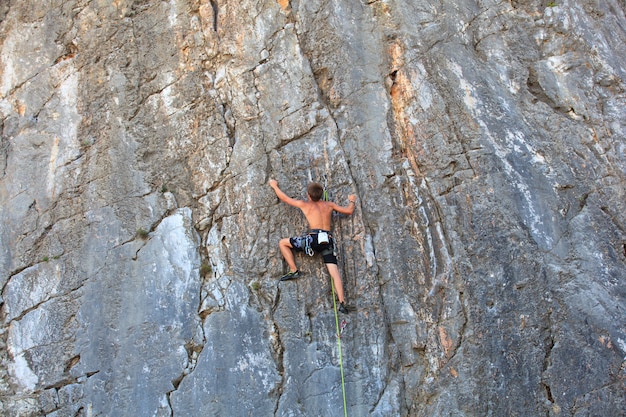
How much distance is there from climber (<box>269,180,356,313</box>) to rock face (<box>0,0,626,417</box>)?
0.17 meters

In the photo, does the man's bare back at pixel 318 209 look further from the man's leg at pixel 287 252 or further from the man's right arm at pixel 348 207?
the man's leg at pixel 287 252

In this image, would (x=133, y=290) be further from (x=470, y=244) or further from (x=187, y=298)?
(x=470, y=244)

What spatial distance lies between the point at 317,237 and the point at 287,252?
0.42 meters

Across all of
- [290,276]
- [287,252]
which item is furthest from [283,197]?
[290,276]

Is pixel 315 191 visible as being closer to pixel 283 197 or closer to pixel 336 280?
pixel 283 197

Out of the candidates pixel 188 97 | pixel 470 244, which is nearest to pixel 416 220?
pixel 470 244

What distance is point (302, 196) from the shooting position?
26.5 ft

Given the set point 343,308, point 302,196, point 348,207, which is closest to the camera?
point 343,308

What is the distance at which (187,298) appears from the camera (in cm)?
779

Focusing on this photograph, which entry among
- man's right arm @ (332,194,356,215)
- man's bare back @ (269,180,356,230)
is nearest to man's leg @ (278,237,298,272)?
man's bare back @ (269,180,356,230)

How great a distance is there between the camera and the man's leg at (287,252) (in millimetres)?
7699

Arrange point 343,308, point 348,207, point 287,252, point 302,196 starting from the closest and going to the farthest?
point 343,308 < point 287,252 < point 348,207 < point 302,196

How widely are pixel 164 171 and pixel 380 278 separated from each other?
3.07 m

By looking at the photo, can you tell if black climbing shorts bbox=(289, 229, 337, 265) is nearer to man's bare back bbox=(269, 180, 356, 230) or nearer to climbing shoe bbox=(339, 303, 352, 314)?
man's bare back bbox=(269, 180, 356, 230)
